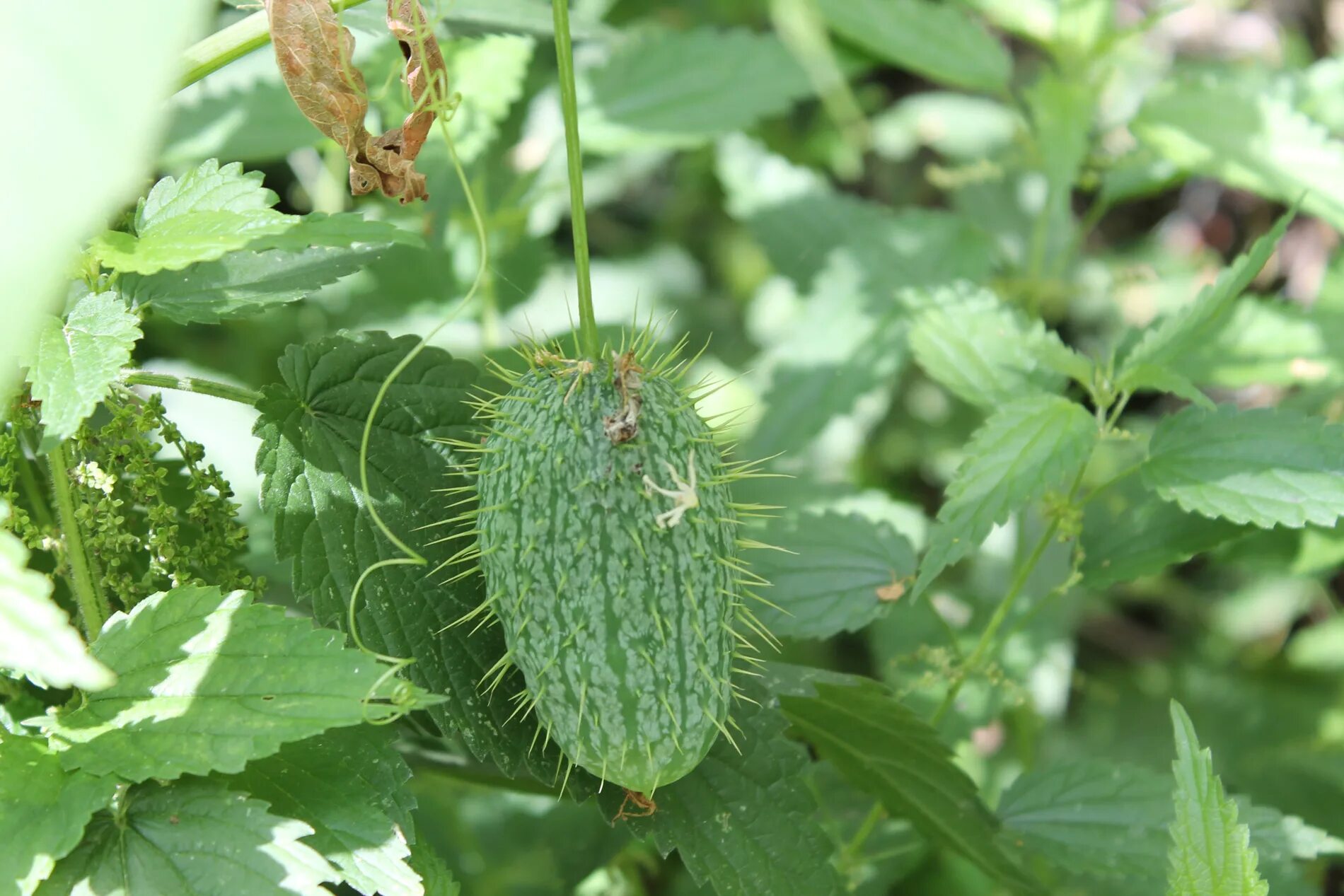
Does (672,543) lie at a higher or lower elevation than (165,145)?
lower

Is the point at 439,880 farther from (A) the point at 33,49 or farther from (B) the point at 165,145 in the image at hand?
(B) the point at 165,145

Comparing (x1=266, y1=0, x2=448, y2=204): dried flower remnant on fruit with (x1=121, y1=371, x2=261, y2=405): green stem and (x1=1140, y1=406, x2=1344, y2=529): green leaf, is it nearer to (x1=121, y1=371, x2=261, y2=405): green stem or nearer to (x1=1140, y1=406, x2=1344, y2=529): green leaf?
(x1=121, y1=371, x2=261, y2=405): green stem

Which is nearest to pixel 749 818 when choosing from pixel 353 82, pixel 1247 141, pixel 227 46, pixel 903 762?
pixel 903 762

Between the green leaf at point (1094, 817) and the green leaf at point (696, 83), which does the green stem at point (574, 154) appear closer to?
the green leaf at point (1094, 817)

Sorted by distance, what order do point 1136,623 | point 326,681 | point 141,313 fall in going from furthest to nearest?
1. point 1136,623
2. point 141,313
3. point 326,681

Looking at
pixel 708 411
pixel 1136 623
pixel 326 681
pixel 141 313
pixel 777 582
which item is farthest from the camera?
pixel 1136 623

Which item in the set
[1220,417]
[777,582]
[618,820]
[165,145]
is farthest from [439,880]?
[165,145]
